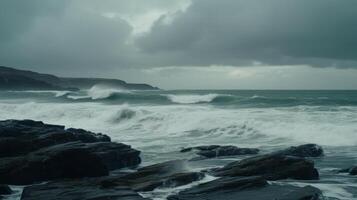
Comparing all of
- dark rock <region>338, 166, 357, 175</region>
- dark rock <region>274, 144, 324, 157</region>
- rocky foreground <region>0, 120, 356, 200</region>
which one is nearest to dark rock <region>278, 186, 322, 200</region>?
rocky foreground <region>0, 120, 356, 200</region>

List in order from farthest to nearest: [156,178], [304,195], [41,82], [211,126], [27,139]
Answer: [41,82] → [211,126] → [27,139] → [156,178] → [304,195]

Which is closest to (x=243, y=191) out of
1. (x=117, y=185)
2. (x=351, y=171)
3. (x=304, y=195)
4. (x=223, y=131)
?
(x=304, y=195)

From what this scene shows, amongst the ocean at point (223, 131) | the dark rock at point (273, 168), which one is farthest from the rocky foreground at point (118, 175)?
the ocean at point (223, 131)

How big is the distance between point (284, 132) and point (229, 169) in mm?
13094

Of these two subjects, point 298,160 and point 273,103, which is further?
point 273,103

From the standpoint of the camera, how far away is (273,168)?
1229 centimetres

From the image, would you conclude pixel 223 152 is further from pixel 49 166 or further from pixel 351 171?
pixel 49 166

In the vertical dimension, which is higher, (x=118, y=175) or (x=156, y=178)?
(x=156, y=178)

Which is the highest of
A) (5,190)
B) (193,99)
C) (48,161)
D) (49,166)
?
(193,99)

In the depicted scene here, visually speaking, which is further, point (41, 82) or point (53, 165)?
point (41, 82)

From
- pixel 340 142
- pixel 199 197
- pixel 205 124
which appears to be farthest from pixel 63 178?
pixel 205 124

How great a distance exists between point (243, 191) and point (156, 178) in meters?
2.60

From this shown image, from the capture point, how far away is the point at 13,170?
12.3m

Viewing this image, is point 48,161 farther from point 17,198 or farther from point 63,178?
point 17,198
